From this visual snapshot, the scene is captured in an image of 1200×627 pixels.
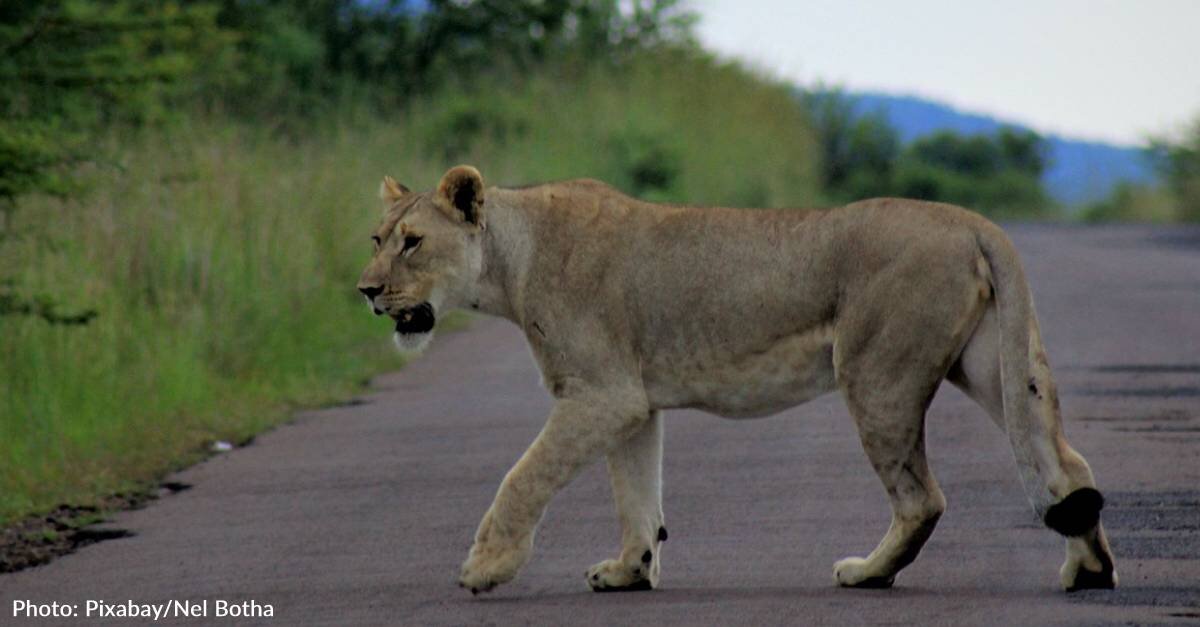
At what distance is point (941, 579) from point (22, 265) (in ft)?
24.7

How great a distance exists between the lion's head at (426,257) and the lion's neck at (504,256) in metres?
0.04

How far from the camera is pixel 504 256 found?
7.94 m

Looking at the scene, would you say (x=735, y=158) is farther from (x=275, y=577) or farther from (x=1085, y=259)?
(x=275, y=577)

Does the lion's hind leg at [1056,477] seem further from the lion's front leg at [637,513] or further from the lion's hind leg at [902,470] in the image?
the lion's front leg at [637,513]

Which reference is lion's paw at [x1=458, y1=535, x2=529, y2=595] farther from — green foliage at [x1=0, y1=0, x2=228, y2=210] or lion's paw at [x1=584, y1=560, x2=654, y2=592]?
green foliage at [x1=0, y1=0, x2=228, y2=210]

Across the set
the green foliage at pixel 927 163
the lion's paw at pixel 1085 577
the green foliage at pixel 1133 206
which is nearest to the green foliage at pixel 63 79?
the lion's paw at pixel 1085 577

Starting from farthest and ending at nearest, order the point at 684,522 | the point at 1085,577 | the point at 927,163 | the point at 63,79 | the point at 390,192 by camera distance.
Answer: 1. the point at 927,163
2. the point at 63,79
3. the point at 684,522
4. the point at 390,192
5. the point at 1085,577

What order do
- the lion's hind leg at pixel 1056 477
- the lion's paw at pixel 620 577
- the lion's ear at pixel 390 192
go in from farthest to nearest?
the lion's ear at pixel 390 192
the lion's paw at pixel 620 577
the lion's hind leg at pixel 1056 477

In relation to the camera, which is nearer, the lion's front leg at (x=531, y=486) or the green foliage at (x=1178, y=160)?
the lion's front leg at (x=531, y=486)

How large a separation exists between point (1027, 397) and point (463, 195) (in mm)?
2017

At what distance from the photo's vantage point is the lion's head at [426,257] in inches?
306

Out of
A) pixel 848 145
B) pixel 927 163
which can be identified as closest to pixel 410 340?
pixel 848 145

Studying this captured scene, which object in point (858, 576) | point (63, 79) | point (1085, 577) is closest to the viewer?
point (1085, 577)

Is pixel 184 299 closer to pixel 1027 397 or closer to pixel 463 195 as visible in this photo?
pixel 463 195
